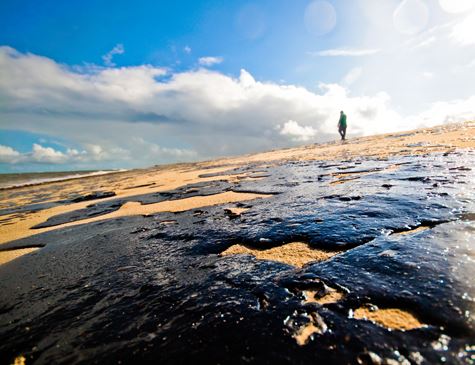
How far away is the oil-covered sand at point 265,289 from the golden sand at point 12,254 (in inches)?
0.7

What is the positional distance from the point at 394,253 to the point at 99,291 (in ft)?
6.17

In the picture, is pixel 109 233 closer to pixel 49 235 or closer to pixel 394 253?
pixel 49 235

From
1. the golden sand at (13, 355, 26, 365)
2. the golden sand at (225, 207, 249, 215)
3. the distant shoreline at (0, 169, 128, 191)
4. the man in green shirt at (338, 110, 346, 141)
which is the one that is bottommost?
the golden sand at (13, 355, 26, 365)

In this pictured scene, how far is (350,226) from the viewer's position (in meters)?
2.39

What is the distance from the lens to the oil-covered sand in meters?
1.14

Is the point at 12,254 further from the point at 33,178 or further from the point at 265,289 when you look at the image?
the point at 33,178

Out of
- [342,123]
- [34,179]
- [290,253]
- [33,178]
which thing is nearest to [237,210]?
[290,253]

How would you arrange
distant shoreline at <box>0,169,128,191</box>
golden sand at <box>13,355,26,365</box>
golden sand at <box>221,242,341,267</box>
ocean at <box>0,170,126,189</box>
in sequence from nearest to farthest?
1. golden sand at <box>13,355,26,365</box>
2. golden sand at <box>221,242,341,267</box>
3. distant shoreline at <box>0,169,128,191</box>
4. ocean at <box>0,170,126,189</box>

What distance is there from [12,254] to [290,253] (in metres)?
3.03

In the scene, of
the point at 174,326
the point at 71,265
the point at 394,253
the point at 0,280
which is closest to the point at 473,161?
the point at 394,253

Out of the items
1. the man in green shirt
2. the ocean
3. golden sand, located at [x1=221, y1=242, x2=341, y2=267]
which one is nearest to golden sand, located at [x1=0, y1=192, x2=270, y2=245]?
golden sand, located at [x1=221, y1=242, x2=341, y2=267]

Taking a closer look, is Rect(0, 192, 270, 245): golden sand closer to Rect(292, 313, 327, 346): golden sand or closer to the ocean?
Rect(292, 313, 327, 346): golden sand

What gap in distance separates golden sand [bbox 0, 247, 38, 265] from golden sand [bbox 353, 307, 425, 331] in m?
3.27

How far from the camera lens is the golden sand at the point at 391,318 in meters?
1.17
